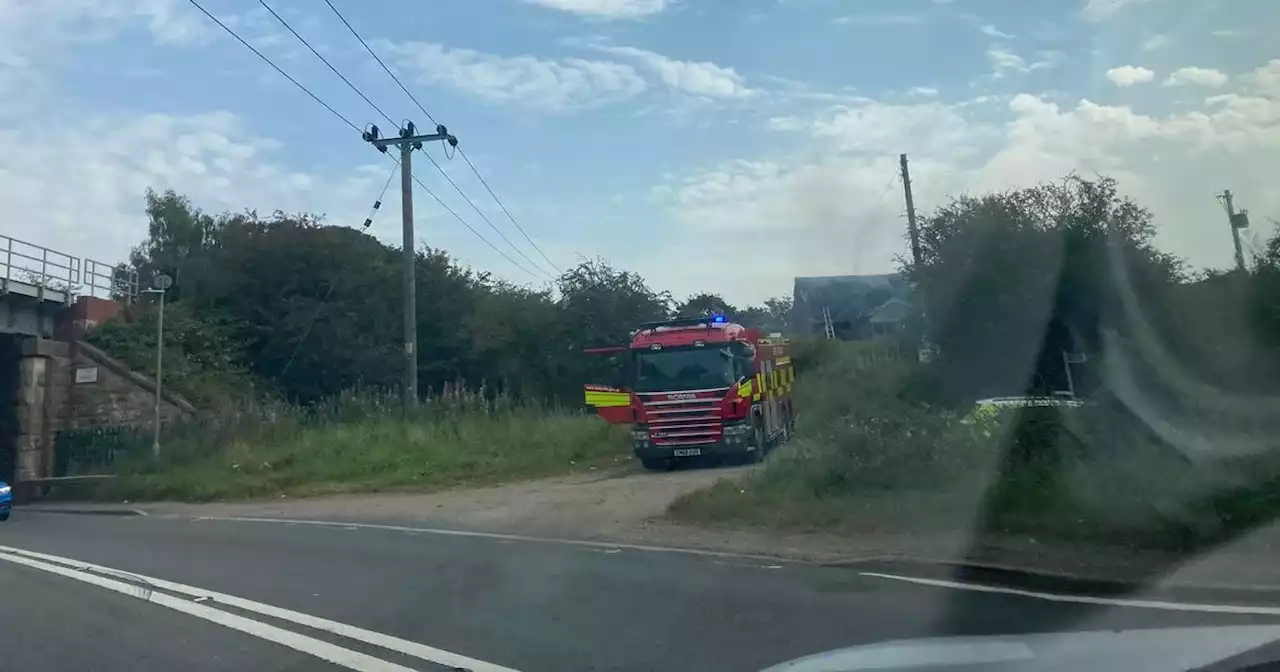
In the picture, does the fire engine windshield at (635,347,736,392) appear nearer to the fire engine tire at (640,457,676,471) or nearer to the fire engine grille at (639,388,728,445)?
the fire engine grille at (639,388,728,445)

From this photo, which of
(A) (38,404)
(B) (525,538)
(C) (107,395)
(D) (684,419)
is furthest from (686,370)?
(A) (38,404)

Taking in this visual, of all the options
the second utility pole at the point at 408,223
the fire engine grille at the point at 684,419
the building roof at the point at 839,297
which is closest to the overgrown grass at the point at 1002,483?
the fire engine grille at the point at 684,419

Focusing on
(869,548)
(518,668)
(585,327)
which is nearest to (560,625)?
(518,668)

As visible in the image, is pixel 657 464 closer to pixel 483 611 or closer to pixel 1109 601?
pixel 483 611

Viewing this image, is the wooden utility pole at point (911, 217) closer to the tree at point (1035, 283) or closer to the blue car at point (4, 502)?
the tree at point (1035, 283)

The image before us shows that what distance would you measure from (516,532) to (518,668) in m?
8.20

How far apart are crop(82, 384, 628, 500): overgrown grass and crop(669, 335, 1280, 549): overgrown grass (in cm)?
923

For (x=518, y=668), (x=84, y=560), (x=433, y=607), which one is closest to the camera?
(x=518, y=668)

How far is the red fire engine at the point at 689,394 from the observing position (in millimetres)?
21984

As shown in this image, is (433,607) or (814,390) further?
(814,390)

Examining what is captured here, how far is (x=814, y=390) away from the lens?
29469 mm

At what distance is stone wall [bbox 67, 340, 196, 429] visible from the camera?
3434 centimetres

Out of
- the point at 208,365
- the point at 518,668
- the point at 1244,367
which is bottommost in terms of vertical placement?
the point at 518,668

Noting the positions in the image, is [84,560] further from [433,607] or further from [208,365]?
[208,365]
